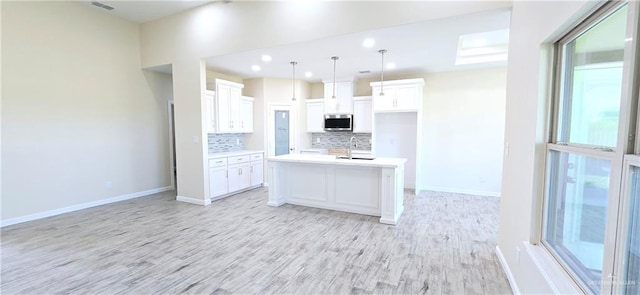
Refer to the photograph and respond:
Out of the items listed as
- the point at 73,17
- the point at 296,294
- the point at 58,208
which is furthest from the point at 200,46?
the point at 296,294

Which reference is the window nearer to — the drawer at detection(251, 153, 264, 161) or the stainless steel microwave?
the stainless steel microwave

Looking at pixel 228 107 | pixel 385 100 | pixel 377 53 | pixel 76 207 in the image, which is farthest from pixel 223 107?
pixel 385 100

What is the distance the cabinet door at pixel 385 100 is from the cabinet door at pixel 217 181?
342 cm

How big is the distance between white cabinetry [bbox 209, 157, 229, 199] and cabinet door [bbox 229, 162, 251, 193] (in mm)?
164

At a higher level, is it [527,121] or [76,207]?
[527,121]

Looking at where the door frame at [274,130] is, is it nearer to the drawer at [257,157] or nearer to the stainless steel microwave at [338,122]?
the drawer at [257,157]

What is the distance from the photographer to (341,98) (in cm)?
644

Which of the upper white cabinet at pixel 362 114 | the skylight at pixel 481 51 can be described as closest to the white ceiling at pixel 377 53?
the skylight at pixel 481 51

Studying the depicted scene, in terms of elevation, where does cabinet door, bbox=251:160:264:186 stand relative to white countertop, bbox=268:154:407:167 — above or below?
below

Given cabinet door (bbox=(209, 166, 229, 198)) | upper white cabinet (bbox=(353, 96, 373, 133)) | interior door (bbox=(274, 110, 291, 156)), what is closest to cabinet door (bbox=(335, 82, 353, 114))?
upper white cabinet (bbox=(353, 96, 373, 133))

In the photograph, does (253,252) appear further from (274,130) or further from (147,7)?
(147,7)

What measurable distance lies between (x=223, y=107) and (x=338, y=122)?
8.56 ft

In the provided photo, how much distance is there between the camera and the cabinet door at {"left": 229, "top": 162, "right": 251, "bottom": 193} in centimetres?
548

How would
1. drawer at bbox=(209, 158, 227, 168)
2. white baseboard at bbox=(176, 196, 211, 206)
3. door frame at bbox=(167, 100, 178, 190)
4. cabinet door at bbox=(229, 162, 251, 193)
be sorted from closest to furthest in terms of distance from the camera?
white baseboard at bbox=(176, 196, 211, 206) < drawer at bbox=(209, 158, 227, 168) < cabinet door at bbox=(229, 162, 251, 193) < door frame at bbox=(167, 100, 178, 190)
